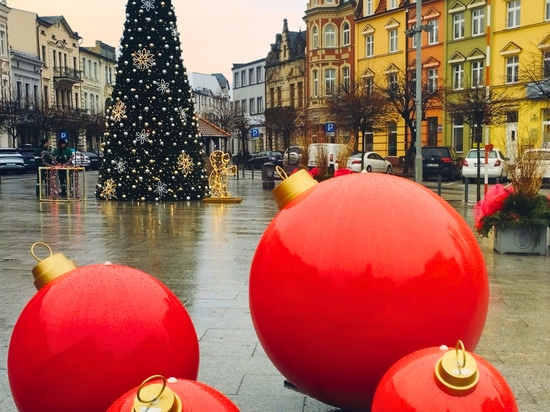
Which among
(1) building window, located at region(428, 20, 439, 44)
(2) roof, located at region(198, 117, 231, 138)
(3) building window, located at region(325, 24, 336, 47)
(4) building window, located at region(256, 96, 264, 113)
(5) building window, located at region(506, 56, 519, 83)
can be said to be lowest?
(2) roof, located at region(198, 117, 231, 138)

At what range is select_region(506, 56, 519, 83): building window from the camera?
4369 cm

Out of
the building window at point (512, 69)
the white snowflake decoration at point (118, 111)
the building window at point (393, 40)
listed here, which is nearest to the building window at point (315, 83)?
the building window at point (393, 40)

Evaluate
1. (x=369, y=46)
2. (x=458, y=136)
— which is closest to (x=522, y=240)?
(x=458, y=136)

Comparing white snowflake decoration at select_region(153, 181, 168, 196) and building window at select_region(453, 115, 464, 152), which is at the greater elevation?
building window at select_region(453, 115, 464, 152)

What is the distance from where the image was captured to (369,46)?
57.2 meters

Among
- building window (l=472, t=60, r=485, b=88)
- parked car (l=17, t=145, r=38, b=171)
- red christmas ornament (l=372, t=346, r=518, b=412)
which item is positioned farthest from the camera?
parked car (l=17, t=145, r=38, b=171)

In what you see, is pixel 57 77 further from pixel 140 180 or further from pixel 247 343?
pixel 247 343

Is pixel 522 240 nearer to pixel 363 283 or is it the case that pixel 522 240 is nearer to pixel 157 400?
pixel 363 283

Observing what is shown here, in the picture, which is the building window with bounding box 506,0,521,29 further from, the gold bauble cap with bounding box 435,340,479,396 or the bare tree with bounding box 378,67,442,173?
the gold bauble cap with bounding box 435,340,479,396

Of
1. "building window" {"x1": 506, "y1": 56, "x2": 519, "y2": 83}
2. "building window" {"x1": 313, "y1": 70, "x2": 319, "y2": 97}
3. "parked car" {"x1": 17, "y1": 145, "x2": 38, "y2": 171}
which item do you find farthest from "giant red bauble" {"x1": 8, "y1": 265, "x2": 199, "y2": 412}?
"building window" {"x1": 313, "y1": 70, "x2": 319, "y2": 97}

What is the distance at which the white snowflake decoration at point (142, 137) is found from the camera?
68.3 ft

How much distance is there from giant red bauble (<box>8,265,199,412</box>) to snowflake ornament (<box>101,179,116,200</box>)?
708 inches

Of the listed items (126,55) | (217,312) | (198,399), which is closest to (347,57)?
(126,55)

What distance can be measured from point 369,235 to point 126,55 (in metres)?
18.7
